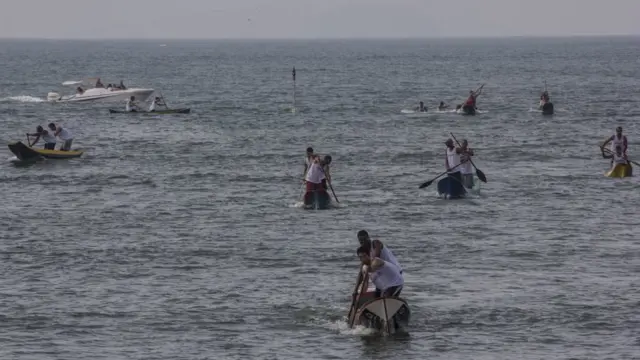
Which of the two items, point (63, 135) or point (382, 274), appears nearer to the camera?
point (382, 274)

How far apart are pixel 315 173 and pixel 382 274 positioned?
1605 cm

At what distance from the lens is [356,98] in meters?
109

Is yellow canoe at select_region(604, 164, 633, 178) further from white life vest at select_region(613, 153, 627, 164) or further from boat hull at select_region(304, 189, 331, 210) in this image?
boat hull at select_region(304, 189, 331, 210)

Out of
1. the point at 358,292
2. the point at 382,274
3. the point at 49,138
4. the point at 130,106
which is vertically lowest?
the point at 130,106

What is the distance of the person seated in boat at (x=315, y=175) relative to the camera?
43.9m

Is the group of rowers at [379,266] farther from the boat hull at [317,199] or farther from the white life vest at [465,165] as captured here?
the white life vest at [465,165]

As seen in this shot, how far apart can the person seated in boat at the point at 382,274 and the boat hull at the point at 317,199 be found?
54.2 ft

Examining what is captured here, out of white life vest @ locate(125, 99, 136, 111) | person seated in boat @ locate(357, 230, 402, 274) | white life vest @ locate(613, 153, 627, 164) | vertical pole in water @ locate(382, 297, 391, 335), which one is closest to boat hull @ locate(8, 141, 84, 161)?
white life vest @ locate(613, 153, 627, 164)

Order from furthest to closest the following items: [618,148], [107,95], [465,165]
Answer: [107,95] < [618,148] < [465,165]

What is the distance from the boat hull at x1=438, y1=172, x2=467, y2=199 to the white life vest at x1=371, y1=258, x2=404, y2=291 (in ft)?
62.2

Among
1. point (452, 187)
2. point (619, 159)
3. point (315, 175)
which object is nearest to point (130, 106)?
point (619, 159)

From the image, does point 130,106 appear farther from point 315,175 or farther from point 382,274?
point 382,274

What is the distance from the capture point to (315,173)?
44062 millimetres

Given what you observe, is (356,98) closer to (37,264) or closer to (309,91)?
(309,91)
